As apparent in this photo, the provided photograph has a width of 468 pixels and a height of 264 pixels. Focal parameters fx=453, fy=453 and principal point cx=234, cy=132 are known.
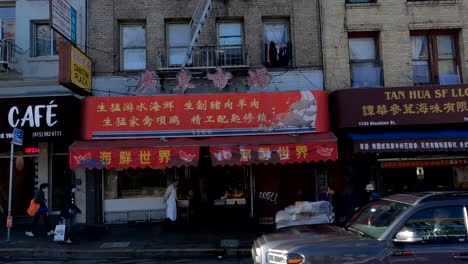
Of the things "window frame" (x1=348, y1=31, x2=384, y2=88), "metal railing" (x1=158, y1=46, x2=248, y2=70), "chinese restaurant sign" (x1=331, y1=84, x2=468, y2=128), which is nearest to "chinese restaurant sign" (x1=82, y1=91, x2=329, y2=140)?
"chinese restaurant sign" (x1=331, y1=84, x2=468, y2=128)

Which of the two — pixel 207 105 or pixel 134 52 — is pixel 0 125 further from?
pixel 207 105

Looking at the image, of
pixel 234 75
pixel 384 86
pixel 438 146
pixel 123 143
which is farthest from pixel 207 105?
pixel 438 146

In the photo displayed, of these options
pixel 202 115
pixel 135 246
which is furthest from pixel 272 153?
pixel 135 246

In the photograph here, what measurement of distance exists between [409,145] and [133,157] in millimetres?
8437

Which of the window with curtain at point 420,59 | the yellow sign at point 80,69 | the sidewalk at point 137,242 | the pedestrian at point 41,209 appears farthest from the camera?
the window with curtain at point 420,59

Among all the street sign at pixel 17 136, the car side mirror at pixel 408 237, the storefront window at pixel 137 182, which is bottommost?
the car side mirror at pixel 408 237

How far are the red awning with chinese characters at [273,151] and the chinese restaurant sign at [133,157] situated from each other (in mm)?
803

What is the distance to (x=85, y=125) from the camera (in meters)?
14.6

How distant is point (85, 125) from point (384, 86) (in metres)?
10.3

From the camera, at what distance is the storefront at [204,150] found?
44.4 feet

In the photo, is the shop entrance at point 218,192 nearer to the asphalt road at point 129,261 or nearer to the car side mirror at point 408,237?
the asphalt road at point 129,261

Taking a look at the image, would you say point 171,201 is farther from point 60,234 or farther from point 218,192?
point 60,234

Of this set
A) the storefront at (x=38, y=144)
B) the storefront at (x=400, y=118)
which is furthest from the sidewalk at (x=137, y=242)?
the storefront at (x=400, y=118)

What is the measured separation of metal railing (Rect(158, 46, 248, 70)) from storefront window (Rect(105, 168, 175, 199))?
12.5 ft
